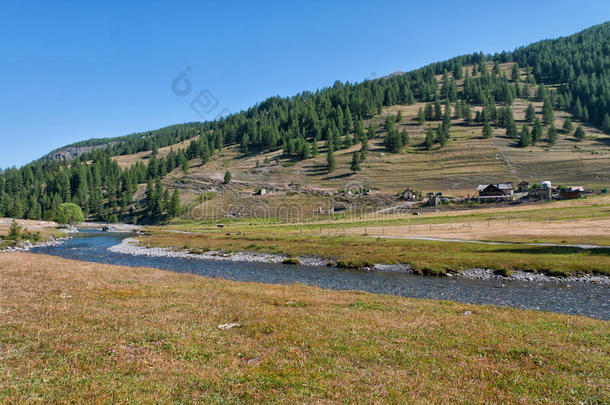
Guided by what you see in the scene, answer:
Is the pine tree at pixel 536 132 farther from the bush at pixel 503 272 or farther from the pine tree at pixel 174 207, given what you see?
the pine tree at pixel 174 207

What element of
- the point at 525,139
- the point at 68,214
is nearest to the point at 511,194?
the point at 525,139

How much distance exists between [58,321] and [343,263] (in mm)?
36857

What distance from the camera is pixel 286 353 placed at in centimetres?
1041

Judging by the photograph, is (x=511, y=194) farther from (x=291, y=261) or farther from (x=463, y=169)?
(x=291, y=261)

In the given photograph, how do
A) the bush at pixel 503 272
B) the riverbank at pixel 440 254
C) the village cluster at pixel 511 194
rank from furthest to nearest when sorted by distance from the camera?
the village cluster at pixel 511 194 < the riverbank at pixel 440 254 < the bush at pixel 503 272

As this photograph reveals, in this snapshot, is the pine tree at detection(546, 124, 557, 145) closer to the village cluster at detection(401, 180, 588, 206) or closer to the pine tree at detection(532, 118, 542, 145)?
the pine tree at detection(532, 118, 542, 145)

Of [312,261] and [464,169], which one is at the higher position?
[464,169]

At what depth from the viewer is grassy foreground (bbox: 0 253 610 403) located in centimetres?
797

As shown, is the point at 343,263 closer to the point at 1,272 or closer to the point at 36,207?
the point at 1,272

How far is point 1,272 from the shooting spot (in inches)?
970

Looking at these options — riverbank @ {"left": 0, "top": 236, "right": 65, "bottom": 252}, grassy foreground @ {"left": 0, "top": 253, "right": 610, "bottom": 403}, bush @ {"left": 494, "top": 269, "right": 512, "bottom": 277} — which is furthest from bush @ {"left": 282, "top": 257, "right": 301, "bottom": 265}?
riverbank @ {"left": 0, "top": 236, "right": 65, "bottom": 252}

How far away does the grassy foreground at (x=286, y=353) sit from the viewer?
7973mm

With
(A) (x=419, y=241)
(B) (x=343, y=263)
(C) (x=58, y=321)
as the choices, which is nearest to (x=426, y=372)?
(C) (x=58, y=321)

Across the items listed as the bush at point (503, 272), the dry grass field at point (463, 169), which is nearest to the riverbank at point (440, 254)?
the bush at point (503, 272)
